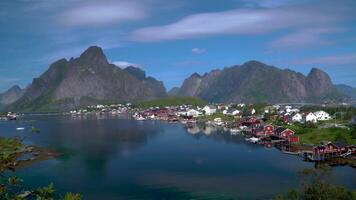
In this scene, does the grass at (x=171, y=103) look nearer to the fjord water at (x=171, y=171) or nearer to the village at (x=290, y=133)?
the village at (x=290, y=133)

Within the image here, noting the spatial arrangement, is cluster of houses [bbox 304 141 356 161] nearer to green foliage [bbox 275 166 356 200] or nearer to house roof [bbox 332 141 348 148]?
house roof [bbox 332 141 348 148]

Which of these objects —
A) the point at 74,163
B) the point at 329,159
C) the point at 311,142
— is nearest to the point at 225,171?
the point at 329,159

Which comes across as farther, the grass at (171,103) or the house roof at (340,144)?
the grass at (171,103)

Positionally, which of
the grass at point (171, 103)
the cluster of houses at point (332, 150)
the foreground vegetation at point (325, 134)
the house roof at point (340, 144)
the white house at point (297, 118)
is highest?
the grass at point (171, 103)

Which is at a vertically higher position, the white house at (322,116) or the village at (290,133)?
the white house at (322,116)

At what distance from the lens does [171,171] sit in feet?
126

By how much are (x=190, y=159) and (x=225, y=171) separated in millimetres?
7821

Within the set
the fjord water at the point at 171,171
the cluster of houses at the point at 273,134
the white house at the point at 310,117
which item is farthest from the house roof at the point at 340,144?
the white house at the point at 310,117

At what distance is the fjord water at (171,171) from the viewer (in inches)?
1213

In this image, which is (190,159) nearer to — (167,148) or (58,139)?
(167,148)

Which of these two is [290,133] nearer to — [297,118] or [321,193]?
[297,118]

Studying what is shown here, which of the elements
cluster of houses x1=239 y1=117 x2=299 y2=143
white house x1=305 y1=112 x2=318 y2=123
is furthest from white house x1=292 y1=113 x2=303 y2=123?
cluster of houses x1=239 y1=117 x2=299 y2=143

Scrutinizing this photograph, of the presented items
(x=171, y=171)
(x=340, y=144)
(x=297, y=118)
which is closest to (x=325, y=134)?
(x=340, y=144)

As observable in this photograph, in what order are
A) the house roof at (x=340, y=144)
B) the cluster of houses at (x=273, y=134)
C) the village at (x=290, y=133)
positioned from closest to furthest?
the village at (x=290, y=133), the house roof at (x=340, y=144), the cluster of houses at (x=273, y=134)
